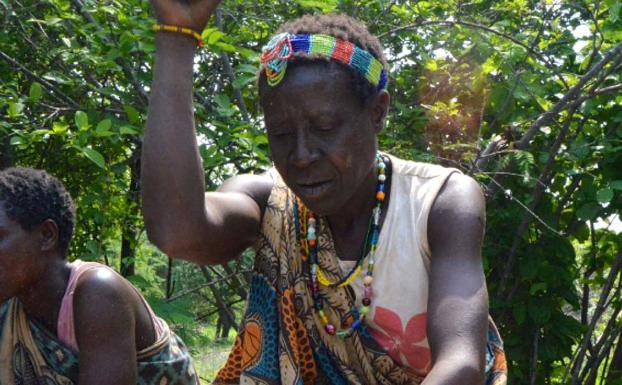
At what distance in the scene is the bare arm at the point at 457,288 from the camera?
2018 mm

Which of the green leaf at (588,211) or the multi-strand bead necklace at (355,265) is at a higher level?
the multi-strand bead necklace at (355,265)

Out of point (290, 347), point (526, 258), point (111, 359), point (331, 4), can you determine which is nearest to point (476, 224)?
point (290, 347)

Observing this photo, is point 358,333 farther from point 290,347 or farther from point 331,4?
point 331,4

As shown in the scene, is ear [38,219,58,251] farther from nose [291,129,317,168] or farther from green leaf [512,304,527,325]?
green leaf [512,304,527,325]

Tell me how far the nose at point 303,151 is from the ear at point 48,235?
138 centimetres

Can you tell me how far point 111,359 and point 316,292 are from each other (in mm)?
943

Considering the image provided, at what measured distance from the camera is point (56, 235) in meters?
3.25

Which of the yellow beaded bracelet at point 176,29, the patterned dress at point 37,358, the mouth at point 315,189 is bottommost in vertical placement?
the patterned dress at point 37,358

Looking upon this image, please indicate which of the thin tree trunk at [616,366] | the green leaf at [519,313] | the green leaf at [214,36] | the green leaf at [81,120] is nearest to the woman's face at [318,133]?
the green leaf at [214,36]

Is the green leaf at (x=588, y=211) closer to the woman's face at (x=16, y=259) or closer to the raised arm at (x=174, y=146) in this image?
the woman's face at (x=16, y=259)

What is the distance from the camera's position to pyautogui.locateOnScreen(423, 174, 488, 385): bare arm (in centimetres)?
202

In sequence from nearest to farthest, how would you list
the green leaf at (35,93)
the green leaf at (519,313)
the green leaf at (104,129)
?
the green leaf at (104,129) < the green leaf at (35,93) < the green leaf at (519,313)

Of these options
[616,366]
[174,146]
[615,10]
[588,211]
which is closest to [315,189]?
[174,146]

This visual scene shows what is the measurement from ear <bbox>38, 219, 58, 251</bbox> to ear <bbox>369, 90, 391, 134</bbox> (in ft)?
4.56
